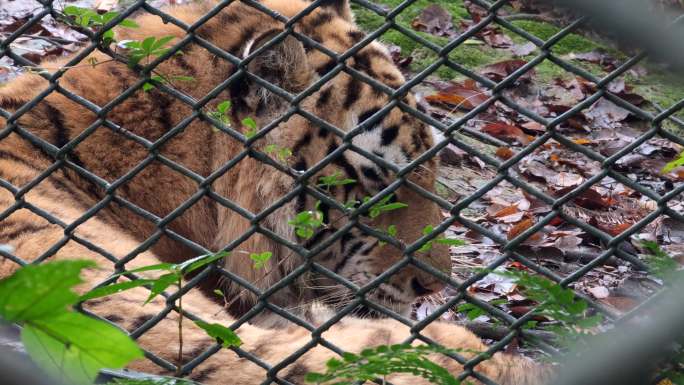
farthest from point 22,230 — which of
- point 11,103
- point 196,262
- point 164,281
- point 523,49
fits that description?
point 523,49

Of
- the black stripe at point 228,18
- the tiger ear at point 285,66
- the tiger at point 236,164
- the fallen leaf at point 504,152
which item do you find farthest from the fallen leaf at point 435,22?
the tiger ear at point 285,66

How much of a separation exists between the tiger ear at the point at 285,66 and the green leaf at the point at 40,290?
222 cm

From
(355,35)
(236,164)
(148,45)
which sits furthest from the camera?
(355,35)

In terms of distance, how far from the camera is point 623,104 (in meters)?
2.18

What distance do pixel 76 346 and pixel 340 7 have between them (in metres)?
2.98

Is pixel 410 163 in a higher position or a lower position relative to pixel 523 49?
lower

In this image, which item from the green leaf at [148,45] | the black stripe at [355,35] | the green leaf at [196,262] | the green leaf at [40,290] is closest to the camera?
the green leaf at [40,290]

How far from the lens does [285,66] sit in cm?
350

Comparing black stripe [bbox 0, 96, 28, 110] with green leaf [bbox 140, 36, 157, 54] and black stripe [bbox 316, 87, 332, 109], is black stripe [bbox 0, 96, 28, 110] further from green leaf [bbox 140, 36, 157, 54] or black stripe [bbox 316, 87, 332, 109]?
green leaf [bbox 140, 36, 157, 54]

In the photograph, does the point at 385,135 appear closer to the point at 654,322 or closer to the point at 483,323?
the point at 483,323

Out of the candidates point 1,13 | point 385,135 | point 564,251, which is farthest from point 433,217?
point 1,13

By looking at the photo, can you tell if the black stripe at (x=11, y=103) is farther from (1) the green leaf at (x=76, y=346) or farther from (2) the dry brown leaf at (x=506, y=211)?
(2) the dry brown leaf at (x=506, y=211)

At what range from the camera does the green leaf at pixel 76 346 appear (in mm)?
1346

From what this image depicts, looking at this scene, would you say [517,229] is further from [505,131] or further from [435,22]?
[435,22]
